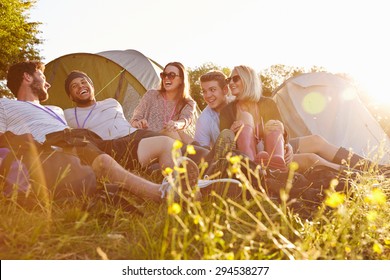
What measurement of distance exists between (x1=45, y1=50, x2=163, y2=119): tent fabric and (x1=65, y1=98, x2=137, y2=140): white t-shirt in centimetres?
305

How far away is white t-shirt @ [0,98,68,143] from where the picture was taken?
358cm

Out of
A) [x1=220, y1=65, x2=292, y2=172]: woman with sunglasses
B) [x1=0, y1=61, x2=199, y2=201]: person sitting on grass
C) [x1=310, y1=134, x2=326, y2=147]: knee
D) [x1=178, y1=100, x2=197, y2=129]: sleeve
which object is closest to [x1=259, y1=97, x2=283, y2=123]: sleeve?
[x1=220, y1=65, x2=292, y2=172]: woman with sunglasses

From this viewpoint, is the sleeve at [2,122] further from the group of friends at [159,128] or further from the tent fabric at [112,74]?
the tent fabric at [112,74]

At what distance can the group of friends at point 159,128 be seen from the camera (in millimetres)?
2932

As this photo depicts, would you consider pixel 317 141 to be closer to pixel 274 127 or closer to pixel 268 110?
pixel 268 110

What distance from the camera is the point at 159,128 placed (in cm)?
529

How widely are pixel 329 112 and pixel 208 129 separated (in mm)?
2910

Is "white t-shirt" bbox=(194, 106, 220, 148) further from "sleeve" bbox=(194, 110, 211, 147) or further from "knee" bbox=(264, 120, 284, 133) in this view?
"knee" bbox=(264, 120, 284, 133)

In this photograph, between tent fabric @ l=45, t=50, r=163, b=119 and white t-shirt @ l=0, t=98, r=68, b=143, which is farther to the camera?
tent fabric @ l=45, t=50, r=163, b=119

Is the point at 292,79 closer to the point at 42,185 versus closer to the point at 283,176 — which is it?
the point at 283,176

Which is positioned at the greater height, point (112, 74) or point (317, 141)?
point (112, 74)

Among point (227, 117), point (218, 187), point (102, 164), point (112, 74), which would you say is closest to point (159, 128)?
point (227, 117)

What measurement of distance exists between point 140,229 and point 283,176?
1522mm

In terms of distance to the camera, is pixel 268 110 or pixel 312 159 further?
pixel 268 110
